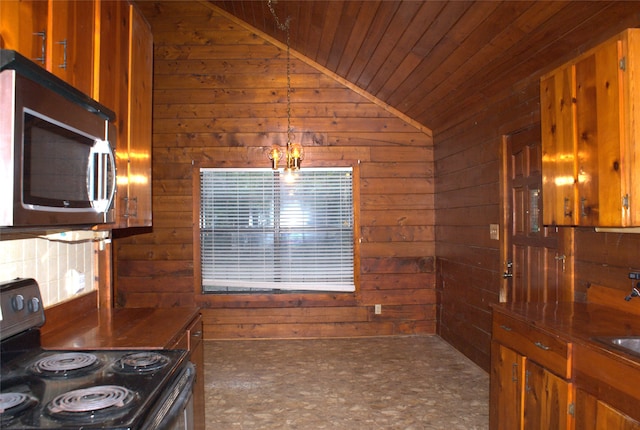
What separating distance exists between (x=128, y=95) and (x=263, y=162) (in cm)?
292

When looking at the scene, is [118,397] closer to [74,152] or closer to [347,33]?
[74,152]

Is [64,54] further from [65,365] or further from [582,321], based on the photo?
[582,321]

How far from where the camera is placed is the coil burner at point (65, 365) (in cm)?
149

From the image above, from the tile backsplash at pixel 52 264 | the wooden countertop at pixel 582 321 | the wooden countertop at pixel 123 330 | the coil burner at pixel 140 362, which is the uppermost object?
the tile backsplash at pixel 52 264

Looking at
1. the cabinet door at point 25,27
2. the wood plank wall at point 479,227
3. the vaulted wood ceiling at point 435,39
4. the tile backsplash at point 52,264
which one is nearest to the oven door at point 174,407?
the tile backsplash at point 52,264

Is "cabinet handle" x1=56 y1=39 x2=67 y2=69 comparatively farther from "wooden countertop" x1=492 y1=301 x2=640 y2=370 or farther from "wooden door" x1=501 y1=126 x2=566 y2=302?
"wooden door" x1=501 y1=126 x2=566 y2=302

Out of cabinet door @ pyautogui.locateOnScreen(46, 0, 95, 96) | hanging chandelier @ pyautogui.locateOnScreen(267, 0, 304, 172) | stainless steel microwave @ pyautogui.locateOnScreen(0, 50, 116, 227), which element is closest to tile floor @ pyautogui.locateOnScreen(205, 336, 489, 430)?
hanging chandelier @ pyautogui.locateOnScreen(267, 0, 304, 172)

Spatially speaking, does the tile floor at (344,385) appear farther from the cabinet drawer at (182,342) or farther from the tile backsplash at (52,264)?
the tile backsplash at (52,264)

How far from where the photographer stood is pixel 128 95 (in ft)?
7.47

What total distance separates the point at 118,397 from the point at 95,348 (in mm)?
626

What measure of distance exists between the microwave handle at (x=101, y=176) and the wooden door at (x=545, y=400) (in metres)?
1.94

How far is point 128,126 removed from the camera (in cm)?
228

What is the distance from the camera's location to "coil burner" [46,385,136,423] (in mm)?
1161

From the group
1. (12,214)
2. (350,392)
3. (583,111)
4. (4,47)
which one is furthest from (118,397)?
(350,392)
